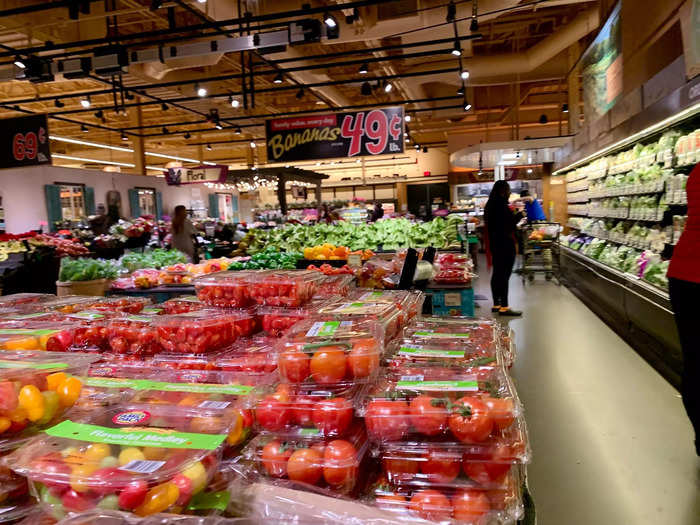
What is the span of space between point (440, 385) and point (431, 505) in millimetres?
293

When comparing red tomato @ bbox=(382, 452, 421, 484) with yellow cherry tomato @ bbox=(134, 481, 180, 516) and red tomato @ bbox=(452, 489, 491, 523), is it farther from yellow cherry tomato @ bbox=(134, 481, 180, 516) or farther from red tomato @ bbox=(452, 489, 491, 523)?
yellow cherry tomato @ bbox=(134, 481, 180, 516)

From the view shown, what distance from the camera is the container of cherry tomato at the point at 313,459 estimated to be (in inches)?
43.0

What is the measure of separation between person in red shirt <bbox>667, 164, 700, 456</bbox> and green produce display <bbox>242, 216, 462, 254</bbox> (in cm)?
358

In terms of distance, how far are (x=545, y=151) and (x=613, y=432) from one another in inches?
505

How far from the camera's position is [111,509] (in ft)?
2.97

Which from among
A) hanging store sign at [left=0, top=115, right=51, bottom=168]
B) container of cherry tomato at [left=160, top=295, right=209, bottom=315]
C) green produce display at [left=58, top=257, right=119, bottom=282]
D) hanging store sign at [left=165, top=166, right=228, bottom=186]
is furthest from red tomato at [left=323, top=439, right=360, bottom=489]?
hanging store sign at [left=165, top=166, right=228, bottom=186]

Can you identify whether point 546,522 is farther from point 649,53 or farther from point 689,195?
point 649,53

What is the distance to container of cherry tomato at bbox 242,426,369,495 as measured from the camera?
43.0 inches

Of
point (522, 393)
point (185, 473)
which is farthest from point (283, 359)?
point (522, 393)

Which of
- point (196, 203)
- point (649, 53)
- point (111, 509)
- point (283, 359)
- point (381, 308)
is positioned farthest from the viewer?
point (196, 203)

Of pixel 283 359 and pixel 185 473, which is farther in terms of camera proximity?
pixel 283 359

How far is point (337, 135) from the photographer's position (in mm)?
7227

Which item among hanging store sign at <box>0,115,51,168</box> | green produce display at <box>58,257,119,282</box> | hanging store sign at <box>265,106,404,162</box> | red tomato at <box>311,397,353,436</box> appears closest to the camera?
red tomato at <box>311,397,353,436</box>

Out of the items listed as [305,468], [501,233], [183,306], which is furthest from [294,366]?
[501,233]
